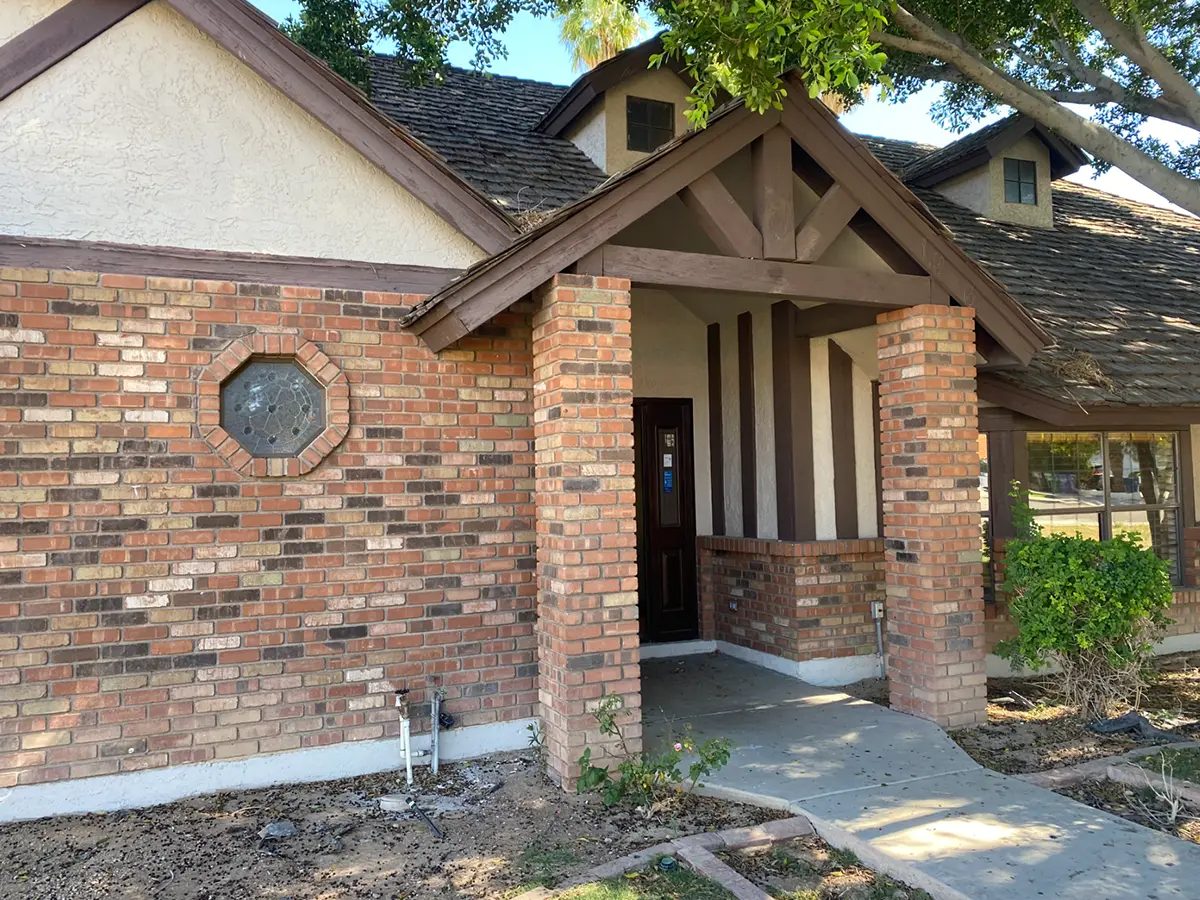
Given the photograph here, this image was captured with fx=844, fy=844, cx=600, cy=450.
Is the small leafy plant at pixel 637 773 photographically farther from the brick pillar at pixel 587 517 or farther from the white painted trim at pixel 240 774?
the white painted trim at pixel 240 774

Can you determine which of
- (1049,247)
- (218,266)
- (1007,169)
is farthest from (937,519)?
(1007,169)

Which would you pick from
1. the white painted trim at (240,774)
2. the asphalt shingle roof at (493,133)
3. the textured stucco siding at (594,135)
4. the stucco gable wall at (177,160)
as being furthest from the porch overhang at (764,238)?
the textured stucco siding at (594,135)

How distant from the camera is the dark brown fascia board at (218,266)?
15.8ft

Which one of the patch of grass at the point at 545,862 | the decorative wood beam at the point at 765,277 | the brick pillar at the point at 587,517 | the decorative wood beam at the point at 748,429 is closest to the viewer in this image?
the patch of grass at the point at 545,862

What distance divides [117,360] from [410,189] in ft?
6.75

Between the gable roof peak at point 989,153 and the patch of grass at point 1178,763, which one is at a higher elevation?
the gable roof peak at point 989,153

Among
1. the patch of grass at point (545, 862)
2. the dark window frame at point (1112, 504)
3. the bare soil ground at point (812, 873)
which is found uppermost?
the dark window frame at point (1112, 504)

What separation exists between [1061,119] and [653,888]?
21.4 ft

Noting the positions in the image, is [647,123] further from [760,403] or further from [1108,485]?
[1108,485]

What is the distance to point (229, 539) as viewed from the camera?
5090mm

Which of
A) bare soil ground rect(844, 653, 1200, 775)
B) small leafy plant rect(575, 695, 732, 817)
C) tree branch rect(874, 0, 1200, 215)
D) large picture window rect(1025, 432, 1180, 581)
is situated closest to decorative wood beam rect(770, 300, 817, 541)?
bare soil ground rect(844, 653, 1200, 775)

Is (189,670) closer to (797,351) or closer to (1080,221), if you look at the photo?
(797,351)

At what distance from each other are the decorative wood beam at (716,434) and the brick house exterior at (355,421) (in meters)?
2.29

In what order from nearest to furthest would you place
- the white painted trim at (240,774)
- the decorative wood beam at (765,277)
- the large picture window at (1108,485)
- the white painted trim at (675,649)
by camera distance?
1. the white painted trim at (240,774)
2. the decorative wood beam at (765,277)
3. the large picture window at (1108,485)
4. the white painted trim at (675,649)
